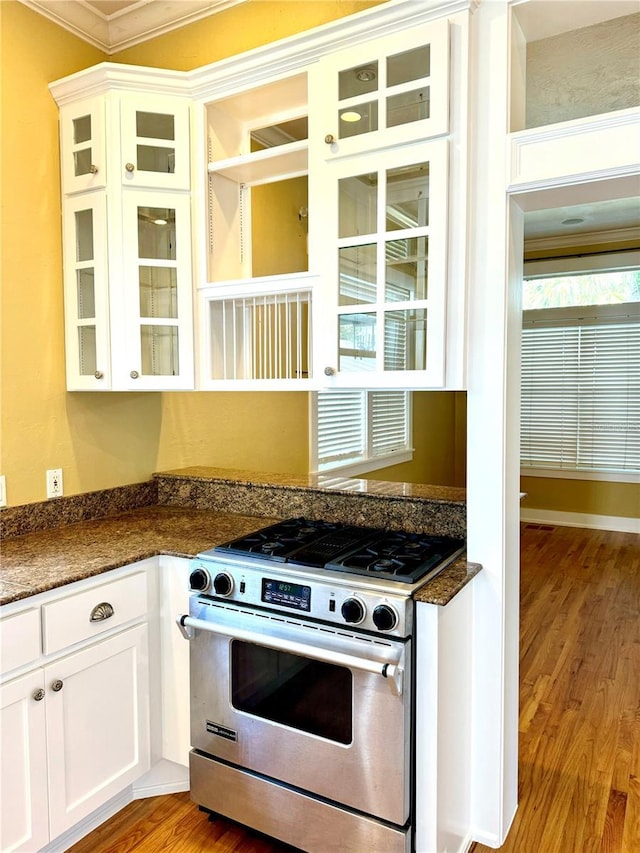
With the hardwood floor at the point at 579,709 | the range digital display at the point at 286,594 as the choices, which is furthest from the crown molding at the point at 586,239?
the range digital display at the point at 286,594

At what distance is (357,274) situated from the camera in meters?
1.93

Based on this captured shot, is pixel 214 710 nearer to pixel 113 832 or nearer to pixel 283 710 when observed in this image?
pixel 283 710

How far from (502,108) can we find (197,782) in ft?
7.74

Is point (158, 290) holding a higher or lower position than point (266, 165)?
lower

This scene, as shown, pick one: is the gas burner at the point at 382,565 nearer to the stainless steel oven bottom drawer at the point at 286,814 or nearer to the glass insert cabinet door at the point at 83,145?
the stainless steel oven bottom drawer at the point at 286,814

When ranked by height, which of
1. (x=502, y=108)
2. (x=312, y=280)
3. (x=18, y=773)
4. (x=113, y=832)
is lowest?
(x=113, y=832)

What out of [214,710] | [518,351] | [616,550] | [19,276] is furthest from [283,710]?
[616,550]

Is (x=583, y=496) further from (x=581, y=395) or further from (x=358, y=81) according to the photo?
(x=358, y=81)

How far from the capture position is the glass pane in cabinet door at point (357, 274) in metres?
1.89

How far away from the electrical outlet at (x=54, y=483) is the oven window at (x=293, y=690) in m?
1.05

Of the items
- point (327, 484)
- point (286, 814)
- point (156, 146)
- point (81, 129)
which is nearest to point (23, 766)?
point (286, 814)

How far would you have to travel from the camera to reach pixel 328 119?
1933 mm

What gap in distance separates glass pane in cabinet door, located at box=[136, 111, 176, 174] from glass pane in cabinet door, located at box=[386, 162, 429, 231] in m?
0.93

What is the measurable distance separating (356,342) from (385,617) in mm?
858
